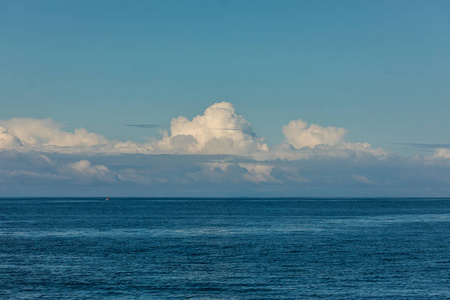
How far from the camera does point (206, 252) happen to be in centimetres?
8938

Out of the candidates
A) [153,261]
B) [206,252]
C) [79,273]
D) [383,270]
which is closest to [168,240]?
[206,252]

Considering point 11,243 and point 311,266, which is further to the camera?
point 11,243

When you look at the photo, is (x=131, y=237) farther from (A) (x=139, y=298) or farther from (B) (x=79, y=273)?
(A) (x=139, y=298)

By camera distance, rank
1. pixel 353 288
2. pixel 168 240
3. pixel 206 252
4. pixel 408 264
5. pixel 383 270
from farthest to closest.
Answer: pixel 168 240 < pixel 206 252 < pixel 408 264 < pixel 383 270 < pixel 353 288

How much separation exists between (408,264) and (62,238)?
71.0m

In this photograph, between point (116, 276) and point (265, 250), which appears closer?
point (116, 276)

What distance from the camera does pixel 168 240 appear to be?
10669cm

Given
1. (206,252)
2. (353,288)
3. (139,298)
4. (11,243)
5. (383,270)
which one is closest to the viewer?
(139,298)

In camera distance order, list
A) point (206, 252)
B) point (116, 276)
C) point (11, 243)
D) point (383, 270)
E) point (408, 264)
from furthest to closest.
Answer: point (11, 243)
point (206, 252)
point (408, 264)
point (383, 270)
point (116, 276)

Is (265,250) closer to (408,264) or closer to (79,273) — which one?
(408,264)

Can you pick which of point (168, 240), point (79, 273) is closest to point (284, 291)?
point (79, 273)

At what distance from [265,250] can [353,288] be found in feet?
103

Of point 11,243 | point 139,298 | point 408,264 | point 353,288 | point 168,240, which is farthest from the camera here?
point 168,240

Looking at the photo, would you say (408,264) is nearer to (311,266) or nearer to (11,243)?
(311,266)
